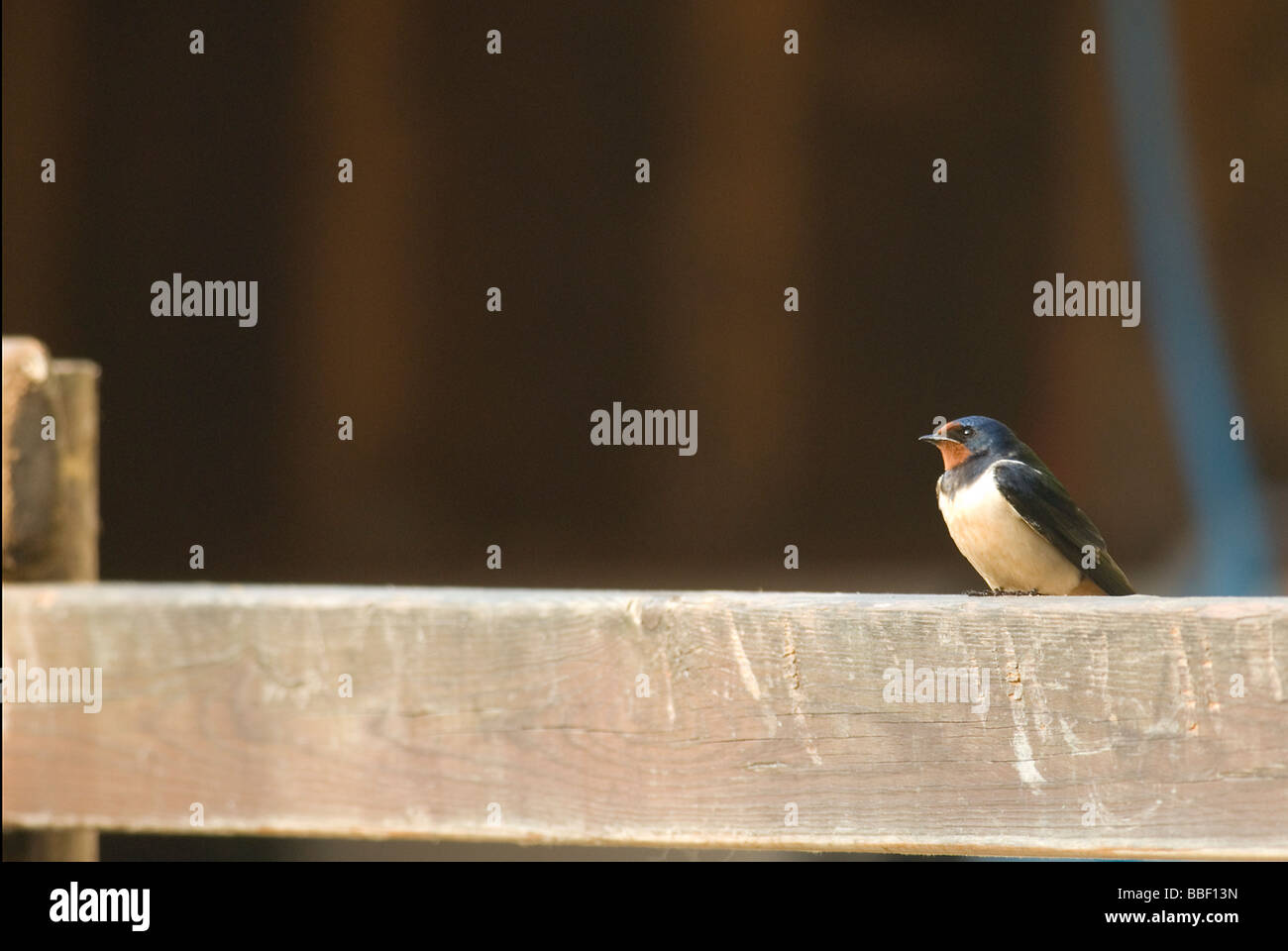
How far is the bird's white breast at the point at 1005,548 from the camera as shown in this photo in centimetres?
248

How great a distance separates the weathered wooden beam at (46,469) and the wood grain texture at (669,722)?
142mm

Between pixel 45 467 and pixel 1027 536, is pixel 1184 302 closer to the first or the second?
pixel 1027 536

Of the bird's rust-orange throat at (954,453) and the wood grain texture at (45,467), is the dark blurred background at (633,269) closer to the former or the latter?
the bird's rust-orange throat at (954,453)

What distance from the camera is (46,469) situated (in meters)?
2.02

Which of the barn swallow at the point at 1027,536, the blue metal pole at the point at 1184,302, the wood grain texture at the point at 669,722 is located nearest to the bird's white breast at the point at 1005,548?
the barn swallow at the point at 1027,536

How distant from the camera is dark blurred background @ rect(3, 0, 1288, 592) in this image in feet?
13.5

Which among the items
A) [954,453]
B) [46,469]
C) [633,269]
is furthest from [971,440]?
[633,269]

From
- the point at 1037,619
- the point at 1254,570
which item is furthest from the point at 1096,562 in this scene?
the point at 1254,570

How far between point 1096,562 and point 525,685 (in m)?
1.15

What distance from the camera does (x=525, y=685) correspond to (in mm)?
1657

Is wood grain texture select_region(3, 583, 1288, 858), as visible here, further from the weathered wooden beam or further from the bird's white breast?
the bird's white breast

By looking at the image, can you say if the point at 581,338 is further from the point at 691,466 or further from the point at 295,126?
the point at 295,126

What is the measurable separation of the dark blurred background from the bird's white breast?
171 cm

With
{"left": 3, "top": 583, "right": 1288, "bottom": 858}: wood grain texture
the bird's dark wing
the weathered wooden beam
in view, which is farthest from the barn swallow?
the weathered wooden beam
